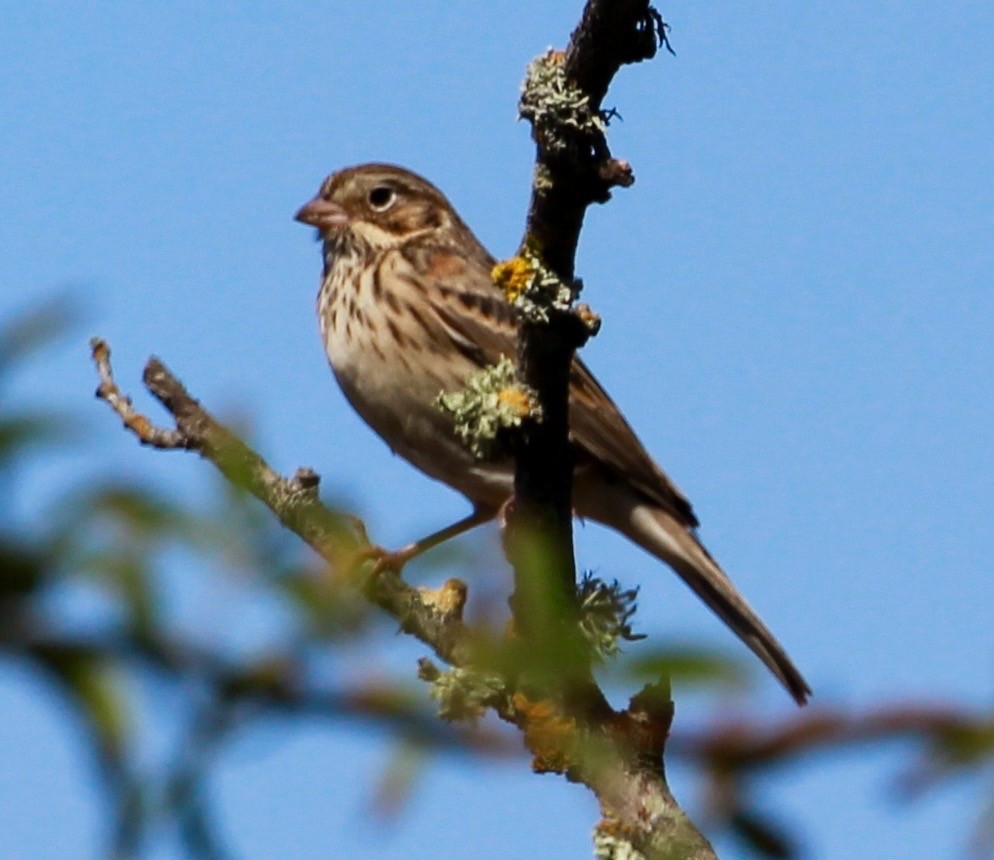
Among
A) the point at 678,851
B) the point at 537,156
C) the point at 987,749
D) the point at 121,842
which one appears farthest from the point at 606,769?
the point at 537,156

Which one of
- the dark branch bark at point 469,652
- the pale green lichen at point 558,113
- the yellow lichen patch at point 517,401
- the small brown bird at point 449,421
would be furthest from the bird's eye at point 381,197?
the pale green lichen at point 558,113

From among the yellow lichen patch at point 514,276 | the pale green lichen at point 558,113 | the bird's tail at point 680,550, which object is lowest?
the yellow lichen patch at point 514,276

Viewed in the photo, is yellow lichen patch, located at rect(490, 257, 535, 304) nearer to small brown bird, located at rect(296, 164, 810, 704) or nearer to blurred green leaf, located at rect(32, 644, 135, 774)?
small brown bird, located at rect(296, 164, 810, 704)

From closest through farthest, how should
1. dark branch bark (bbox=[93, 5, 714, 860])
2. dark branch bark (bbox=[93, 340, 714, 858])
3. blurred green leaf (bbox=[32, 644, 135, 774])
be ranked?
1. blurred green leaf (bbox=[32, 644, 135, 774])
2. dark branch bark (bbox=[93, 340, 714, 858])
3. dark branch bark (bbox=[93, 5, 714, 860])

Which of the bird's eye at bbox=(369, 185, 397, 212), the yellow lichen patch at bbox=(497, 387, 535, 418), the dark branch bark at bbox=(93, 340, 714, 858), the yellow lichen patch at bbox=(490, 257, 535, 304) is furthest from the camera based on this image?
the bird's eye at bbox=(369, 185, 397, 212)

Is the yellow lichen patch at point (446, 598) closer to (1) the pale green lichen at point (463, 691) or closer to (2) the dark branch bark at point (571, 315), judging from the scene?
(2) the dark branch bark at point (571, 315)

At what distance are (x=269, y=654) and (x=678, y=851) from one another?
8.82 feet

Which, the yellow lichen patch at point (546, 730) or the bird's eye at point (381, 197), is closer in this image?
the yellow lichen patch at point (546, 730)

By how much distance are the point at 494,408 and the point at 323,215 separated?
4.68 metres

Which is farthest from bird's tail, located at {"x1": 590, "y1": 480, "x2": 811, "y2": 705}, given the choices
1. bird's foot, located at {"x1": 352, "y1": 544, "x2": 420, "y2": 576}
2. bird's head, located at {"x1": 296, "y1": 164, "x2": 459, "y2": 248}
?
bird's foot, located at {"x1": 352, "y1": 544, "x2": 420, "y2": 576}

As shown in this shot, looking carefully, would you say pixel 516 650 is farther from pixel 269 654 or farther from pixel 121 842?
pixel 121 842

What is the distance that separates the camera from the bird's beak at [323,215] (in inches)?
366

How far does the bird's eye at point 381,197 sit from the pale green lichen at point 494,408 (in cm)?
450

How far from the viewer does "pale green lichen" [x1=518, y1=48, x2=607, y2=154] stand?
4.29m
